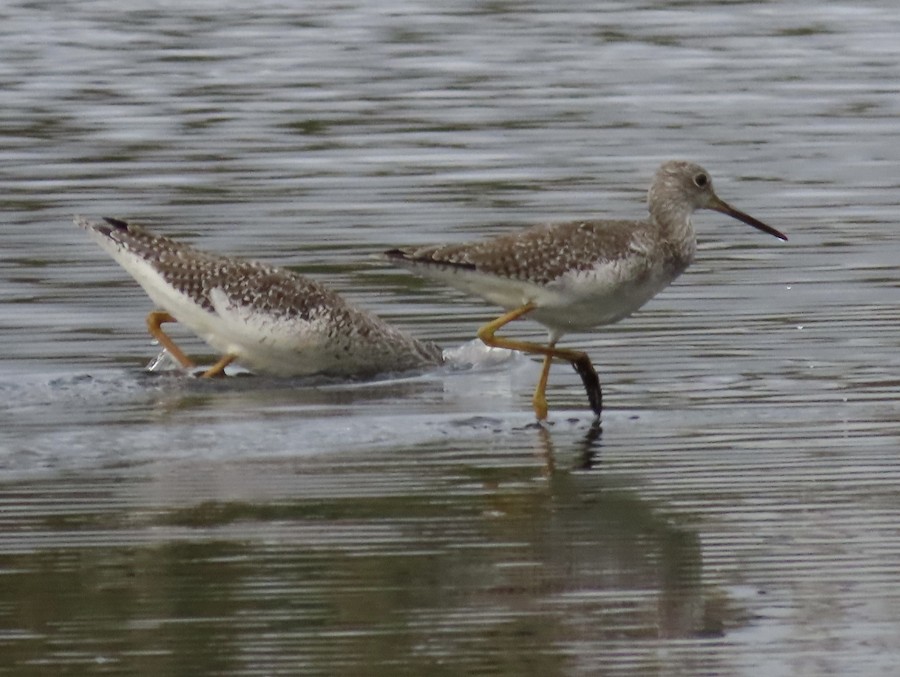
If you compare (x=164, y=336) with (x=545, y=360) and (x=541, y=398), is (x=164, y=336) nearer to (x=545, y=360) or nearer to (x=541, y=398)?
(x=545, y=360)

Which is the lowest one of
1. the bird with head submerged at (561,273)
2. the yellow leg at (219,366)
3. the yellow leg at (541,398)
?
the yellow leg at (219,366)

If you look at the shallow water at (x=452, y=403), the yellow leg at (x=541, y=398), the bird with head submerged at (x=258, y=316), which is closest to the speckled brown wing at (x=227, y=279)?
the bird with head submerged at (x=258, y=316)

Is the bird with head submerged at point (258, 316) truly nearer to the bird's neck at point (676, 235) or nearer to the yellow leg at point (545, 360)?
the yellow leg at point (545, 360)

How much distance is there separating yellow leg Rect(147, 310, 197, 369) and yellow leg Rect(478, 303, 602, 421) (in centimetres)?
191

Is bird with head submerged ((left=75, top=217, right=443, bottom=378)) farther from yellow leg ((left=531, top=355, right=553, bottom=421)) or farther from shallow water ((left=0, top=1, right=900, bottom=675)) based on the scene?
yellow leg ((left=531, top=355, right=553, bottom=421))

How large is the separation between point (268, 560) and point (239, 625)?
0.77 meters

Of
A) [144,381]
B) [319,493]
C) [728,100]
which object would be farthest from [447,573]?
[728,100]

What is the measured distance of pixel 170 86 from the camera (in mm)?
22406

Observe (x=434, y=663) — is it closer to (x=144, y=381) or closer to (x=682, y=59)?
(x=144, y=381)

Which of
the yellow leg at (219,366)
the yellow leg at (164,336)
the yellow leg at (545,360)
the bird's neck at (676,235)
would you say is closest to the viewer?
the yellow leg at (545,360)

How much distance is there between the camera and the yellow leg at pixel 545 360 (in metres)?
10.5

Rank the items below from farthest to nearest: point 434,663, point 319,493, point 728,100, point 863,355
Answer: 1. point 728,100
2. point 863,355
3. point 319,493
4. point 434,663

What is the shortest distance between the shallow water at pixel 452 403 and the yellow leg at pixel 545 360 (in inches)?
5.0

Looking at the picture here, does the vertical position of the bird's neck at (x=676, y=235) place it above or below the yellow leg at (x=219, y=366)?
above
